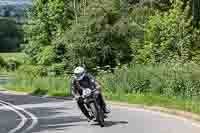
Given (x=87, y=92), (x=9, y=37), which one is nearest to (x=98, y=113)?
(x=87, y=92)

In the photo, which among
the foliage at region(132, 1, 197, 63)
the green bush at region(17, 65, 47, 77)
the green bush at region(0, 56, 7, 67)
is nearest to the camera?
the foliage at region(132, 1, 197, 63)

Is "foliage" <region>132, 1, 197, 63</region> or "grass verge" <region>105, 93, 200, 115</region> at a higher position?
"foliage" <region>132, 1, 197, 63</region>

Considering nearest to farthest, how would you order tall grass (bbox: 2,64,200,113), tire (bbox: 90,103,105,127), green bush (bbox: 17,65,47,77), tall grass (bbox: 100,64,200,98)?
tire (bbox: 90,103,105,127) < tall grass (bbox: 2,64,200,113) < tall grass (bbox: 100,64,200,98) < green bush (bbox: 17,65,47,77)

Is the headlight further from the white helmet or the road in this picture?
the road

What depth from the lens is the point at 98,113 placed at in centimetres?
1780

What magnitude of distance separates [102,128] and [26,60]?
44626 millimetres

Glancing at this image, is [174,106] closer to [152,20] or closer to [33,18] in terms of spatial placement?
[152,20]

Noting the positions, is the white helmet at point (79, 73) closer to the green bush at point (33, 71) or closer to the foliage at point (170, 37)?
the foliage at point (170, 37)

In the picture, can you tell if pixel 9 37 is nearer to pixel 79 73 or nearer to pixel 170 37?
pixel 170 37

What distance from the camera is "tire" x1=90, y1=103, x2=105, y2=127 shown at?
1777 cm

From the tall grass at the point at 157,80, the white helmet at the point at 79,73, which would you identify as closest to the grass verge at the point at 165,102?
the tall grass at the point at 157,80

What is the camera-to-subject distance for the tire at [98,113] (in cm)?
1777

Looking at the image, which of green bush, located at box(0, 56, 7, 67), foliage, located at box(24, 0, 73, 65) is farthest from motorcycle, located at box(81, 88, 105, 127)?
green bush, located at box(0, 56, 7, 67)

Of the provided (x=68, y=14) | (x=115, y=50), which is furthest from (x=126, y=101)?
(x=68, y=14)
